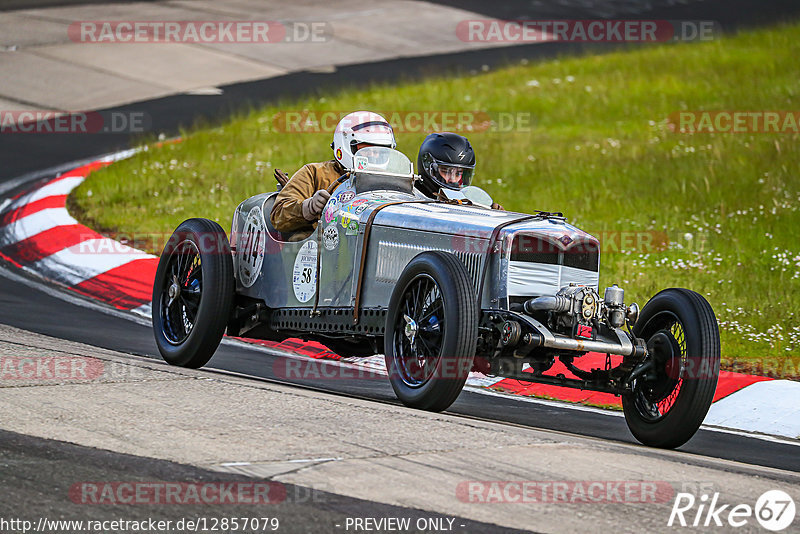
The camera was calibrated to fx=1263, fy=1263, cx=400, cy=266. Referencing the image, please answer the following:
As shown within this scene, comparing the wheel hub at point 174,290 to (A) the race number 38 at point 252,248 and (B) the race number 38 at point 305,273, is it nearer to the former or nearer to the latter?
(A) the race number 38 at point 252,248

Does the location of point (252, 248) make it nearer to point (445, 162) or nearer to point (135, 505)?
point (445, 162)

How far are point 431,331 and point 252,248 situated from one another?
6.79ft

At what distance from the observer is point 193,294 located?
8094 millimetres

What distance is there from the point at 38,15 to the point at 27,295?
15117 mm

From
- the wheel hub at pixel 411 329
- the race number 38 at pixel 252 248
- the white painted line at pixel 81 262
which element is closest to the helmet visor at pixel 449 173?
the race number 38 at pixel 252 248

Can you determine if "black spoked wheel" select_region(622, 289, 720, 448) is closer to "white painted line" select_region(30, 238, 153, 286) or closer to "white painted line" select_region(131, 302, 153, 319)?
"white painted line" select_region(131, 302, 153, 319)

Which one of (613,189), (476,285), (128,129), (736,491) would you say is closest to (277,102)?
(128,129)

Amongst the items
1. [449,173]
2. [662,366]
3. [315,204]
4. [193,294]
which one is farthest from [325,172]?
[662,366]

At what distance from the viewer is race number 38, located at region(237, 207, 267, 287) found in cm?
795

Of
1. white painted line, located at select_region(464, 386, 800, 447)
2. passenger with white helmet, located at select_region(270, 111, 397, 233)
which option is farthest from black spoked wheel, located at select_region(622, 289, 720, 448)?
passenger with white helmet, located at select_region(270, 111, 397, 233)

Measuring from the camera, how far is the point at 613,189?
534 inches

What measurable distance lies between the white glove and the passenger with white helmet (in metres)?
0.03

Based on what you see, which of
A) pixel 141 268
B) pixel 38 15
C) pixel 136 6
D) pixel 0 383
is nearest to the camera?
pixel 0 383

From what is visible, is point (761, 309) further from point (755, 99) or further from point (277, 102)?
point (277, 102)
